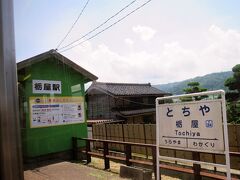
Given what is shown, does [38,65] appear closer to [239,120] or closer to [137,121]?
[239,120]

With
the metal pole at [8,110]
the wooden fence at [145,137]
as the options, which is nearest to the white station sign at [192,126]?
the metal pole at [8,110]

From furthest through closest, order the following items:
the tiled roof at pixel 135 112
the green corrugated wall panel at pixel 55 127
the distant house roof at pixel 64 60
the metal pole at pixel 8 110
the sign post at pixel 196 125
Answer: the tiled roof at pixel 135 112
the distant house roof at pixel 64 60
the green corrugated wall panel at pixel 55 127
the sign post at pixel 196 125
the metal pole at pixel 8 110

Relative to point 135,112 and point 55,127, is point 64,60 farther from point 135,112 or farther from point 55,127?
point 135,112

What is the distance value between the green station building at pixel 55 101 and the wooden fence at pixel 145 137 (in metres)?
2.77

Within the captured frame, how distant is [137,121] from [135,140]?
34.9 feet

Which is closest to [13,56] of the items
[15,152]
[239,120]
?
[15,152]

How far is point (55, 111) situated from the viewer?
25.1 ft

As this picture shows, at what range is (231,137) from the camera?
797 cm

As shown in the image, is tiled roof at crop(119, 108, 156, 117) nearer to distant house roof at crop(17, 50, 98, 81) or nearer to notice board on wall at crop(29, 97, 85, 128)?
distant house roof at crop(17, 50, 98, 81)

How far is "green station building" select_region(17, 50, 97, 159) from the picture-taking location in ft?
23.3

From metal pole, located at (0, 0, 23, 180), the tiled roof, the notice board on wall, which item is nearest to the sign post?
metal pole, located at (0, 0, 23, 180)

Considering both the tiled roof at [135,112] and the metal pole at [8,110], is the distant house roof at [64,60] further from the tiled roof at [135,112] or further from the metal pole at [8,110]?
the tiled roof at [135,112]

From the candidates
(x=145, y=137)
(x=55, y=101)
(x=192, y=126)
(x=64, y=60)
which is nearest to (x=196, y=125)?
(x=192, y=126)

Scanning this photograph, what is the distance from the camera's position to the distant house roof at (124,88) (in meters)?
21.9
